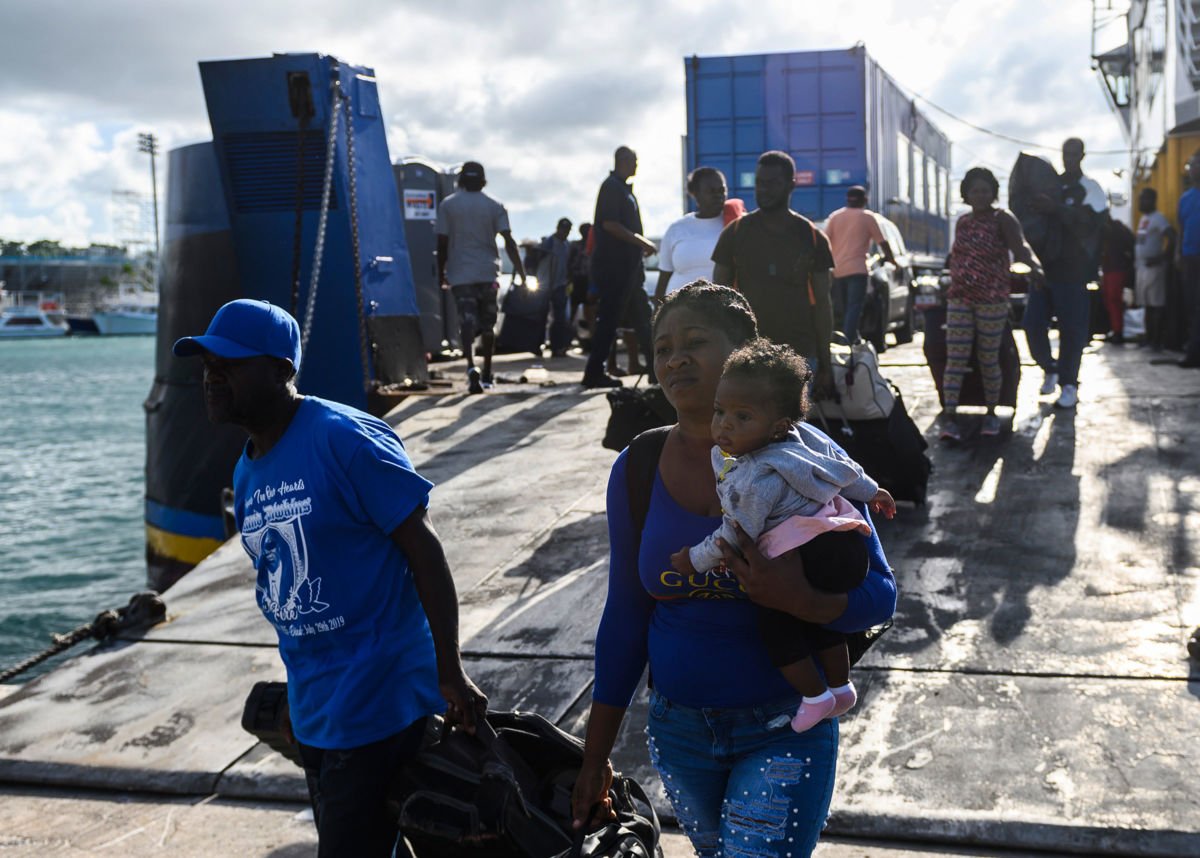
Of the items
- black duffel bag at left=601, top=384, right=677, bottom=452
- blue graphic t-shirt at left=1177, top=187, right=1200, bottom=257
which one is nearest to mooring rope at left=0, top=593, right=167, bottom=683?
black duffel bag at left=601, top=384, right=677, bottom=452

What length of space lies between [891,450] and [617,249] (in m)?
4.38

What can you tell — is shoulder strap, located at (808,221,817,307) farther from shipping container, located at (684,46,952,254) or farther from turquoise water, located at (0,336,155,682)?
shipping container, located at (684,46,952,254)

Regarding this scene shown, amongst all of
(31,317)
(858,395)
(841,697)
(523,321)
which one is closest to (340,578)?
(841,697)

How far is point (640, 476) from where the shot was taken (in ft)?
8.65

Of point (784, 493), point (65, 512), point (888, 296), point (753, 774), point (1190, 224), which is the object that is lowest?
point (65, 512)

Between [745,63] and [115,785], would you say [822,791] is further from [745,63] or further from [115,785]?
[745,63]

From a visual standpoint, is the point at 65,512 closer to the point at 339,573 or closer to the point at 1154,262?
the point at 1154,262

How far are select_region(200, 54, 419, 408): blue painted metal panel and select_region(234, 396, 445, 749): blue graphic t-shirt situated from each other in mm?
8048

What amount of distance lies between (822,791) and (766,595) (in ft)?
1.44

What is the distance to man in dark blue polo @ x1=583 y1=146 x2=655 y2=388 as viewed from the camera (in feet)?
34.0

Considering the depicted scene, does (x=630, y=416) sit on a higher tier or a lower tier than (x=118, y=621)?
higher

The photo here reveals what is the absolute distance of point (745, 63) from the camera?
18516 millimetres

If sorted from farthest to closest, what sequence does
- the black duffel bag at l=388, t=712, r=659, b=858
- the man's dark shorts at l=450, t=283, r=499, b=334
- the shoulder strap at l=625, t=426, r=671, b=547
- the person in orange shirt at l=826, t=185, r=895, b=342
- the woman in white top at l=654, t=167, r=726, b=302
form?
1. the person in orange shirt at l=826, t=185, r=895, b=342
2. the man's dark shorts at l=450, t=283, r=499, b=334
3. the woman in white top at l=654, t=167, r=726, b=302
4. the black duffel bag at l=388, t=712, r=659, b=858
5. the shoulder strap at l=625, t=426, r=671, b=547

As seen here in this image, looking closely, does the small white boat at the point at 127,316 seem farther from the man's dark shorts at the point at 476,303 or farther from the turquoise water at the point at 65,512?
the man's dark shorts at the point at 476,303
